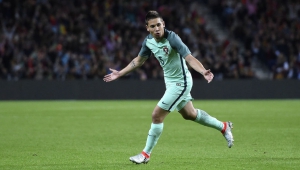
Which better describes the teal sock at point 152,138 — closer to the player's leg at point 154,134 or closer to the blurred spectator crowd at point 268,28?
the player's leg at point 154,134

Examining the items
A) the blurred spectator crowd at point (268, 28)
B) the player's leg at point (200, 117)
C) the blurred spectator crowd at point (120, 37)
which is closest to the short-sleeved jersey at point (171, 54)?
the player's leg at point (200, 117)

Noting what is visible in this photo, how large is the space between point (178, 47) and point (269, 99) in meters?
18.4

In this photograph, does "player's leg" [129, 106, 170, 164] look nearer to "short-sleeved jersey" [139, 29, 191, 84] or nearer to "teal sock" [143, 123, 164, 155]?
"teal sock" [143, 123, 164, 155]

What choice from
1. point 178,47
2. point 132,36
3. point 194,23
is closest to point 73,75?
point 132,36

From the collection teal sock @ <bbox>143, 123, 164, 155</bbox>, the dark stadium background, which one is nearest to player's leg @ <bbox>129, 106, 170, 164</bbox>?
teal sock @ <bbox>143, 123, 164, 155</bbox>

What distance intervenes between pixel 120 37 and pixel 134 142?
1572 cm

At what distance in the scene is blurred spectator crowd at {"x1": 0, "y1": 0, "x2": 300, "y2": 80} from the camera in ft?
80.1

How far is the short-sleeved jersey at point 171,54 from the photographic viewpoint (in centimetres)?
786

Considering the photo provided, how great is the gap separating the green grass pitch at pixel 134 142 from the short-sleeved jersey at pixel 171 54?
1165 mm

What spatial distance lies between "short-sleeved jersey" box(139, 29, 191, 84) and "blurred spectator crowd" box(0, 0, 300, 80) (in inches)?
653

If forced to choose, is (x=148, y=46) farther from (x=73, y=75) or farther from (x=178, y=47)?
(x=73, y=75)

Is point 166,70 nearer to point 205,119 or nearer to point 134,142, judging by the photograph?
point 205,119

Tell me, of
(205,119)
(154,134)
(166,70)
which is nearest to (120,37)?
(205,119)

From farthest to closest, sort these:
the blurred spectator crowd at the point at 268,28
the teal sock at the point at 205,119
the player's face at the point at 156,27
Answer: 1. the blurred spectator crowd at the point at 268,28
2. the teal sock at the point at 205,119
3. the player's face at the point at 156,27
